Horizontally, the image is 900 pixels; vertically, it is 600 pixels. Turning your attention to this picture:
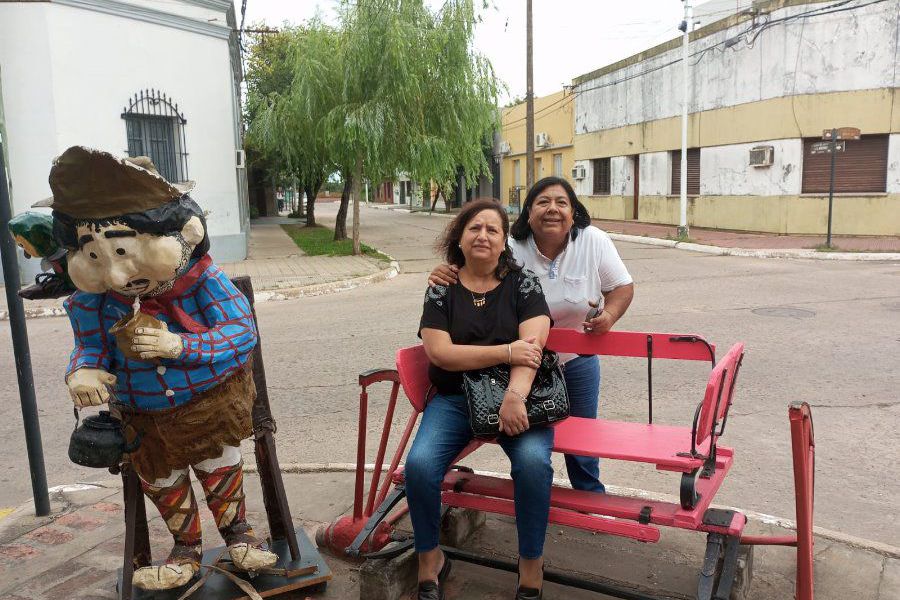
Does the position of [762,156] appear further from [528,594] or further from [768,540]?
[528,594]

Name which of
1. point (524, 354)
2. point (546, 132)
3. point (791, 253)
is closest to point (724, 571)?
point (524, 354)

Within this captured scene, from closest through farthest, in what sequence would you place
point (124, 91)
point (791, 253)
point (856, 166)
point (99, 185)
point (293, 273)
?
point (99, 185), point (124, 91), point (293, 273), point (791, 253), point (856, 166)

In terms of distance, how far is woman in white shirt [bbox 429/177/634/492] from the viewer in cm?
326

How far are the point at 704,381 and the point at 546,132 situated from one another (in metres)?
27.4

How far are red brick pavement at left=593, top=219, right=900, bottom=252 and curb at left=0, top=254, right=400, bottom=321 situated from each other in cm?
873

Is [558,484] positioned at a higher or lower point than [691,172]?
lower

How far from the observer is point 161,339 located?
93.7 inches

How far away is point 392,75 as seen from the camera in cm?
1466

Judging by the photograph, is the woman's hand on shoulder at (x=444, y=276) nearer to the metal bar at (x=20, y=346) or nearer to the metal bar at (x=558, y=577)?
the metal bar at (x=558, y=577)

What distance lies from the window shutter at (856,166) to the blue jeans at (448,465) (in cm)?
1788

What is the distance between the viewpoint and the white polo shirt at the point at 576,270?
3336 millimetres

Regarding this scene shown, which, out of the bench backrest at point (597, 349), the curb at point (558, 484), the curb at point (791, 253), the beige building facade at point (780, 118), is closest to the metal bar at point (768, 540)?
the curb at point (558, 484)

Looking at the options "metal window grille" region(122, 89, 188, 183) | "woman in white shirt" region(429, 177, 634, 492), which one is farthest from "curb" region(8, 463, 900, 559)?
"metal window grille" region(122, 89, 188, 183)

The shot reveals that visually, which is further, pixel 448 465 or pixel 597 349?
pixel 597 349
